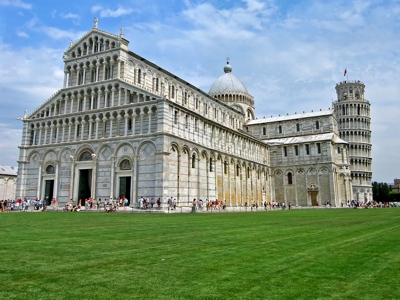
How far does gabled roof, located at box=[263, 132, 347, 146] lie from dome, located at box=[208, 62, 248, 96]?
43.4 feet

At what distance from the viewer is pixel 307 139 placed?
2505 inches

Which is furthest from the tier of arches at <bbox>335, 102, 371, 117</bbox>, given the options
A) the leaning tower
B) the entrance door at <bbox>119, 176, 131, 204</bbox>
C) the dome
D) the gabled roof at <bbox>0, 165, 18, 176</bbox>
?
the gabled roof at <bbox>0, 165, 18, 176</bbox>

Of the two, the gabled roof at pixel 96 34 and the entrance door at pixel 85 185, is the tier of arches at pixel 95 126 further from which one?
the gabled roof at pixel 96 34

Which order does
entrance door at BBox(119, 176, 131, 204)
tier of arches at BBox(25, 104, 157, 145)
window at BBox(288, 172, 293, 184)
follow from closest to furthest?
1. tier of arches at BBox(25, 104, 157, 145)
2. entrance door at BBox(119, 176, 131, 204)
3. window at BBox(288, 172, 293, 184)

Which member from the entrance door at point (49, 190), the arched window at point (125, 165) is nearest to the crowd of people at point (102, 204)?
the entrance door at point (49, 190)

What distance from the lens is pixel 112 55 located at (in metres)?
39.7

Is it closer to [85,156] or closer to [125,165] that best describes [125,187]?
[125,165]

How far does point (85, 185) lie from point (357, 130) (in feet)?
230

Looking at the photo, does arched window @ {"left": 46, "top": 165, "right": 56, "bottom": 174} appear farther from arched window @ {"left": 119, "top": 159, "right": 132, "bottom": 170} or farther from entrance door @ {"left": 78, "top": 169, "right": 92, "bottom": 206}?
arched window @ {"left": 119, "top": 159, "right": 132, "bottom": 170}

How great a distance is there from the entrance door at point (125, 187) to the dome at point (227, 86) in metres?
39.9

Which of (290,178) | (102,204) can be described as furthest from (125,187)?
(290,178)

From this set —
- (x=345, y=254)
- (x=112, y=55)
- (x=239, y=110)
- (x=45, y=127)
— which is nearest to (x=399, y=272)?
(x=345, y=254)

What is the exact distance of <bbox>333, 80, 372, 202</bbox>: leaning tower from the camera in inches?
3243

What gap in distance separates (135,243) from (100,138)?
3087cm
